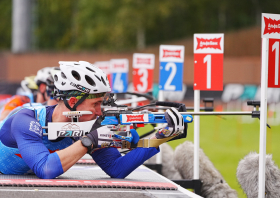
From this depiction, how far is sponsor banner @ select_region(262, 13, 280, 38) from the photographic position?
446 centimetres

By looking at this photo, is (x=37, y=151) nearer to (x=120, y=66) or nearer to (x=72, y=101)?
(x=72, y=101)

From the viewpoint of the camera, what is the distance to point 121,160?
4.52 m

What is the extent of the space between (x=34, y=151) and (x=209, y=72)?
2.54 meters

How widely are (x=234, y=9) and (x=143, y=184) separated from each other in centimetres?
4440

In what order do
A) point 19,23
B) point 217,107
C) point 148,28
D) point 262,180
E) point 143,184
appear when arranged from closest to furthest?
point 143,184, point 262,180, point 217,107, point 19,23, point 148,28

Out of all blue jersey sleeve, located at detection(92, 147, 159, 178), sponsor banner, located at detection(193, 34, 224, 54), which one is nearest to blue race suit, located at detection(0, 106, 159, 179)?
blue jersey sleeve, located at detection(92, 147, 159, 178)

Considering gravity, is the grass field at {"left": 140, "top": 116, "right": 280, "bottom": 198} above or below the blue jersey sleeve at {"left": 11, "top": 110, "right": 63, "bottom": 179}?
below

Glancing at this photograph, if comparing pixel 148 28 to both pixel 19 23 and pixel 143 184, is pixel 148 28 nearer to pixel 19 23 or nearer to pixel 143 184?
pixel 19 23

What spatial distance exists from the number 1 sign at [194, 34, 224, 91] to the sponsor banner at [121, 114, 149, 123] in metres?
1.80

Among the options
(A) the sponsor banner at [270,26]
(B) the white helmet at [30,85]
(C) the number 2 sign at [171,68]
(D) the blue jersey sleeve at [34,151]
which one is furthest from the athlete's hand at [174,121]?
(B) the white helmet at [30,85]

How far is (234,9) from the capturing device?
46.6 m

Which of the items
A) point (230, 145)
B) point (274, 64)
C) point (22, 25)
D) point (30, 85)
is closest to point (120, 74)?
point (230, 145)

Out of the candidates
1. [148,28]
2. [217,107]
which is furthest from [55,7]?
[217,107]

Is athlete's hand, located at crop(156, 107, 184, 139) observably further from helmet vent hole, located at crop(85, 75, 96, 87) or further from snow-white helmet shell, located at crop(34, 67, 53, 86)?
snow-white helmet shell, located at crop(34, 67, 53, 86)
